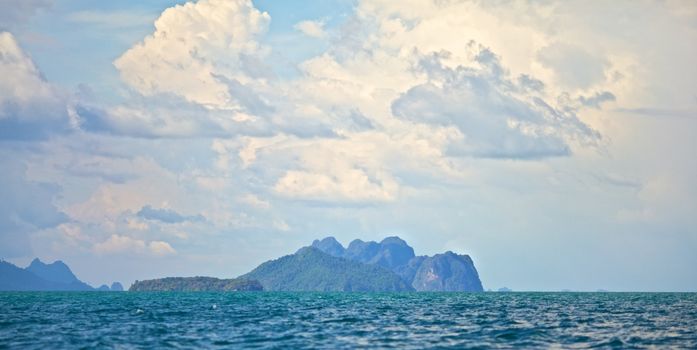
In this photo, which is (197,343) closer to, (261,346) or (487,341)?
(261,346)

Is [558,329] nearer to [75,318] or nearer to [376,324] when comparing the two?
[376,324]

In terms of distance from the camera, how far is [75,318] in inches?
4823

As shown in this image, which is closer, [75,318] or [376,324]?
[376,324]

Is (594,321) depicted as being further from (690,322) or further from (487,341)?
(487,341)

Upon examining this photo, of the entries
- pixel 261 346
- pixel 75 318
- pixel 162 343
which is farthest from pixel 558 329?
pixel 75 318

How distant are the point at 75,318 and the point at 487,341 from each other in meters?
70.0

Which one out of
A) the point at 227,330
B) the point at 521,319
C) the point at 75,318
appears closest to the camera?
the point at 227,330

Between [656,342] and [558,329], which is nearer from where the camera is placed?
[656,342]

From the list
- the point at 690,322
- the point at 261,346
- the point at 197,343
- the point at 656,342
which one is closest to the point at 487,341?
the point at 656,342

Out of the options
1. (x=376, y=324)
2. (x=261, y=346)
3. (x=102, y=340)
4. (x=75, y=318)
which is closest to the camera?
(x=261, y=346)

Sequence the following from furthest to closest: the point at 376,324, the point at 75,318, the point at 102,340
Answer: the point at 75,318 → the point at 376,324 → the point at 102,340

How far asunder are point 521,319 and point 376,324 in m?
23.3

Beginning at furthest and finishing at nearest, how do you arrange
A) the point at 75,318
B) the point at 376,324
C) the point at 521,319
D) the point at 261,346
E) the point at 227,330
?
the point at 75,318 < the point at 521,319 < the point at 376,324 < the point at 227,330 < the point at 261,346

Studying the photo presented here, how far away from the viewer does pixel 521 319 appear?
4530 inches
